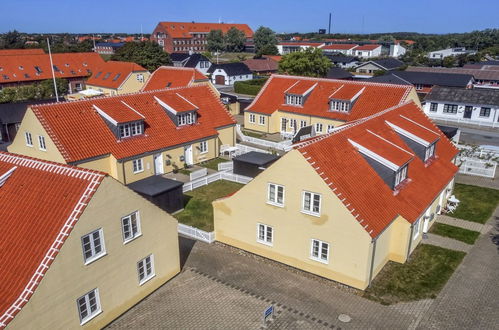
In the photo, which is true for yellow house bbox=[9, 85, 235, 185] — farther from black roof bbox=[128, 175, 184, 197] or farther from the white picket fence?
the white picket fence

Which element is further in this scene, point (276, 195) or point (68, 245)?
point (276, 195)

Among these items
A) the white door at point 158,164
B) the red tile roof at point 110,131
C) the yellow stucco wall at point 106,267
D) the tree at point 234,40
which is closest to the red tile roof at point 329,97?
the red tile roof at point 110,131

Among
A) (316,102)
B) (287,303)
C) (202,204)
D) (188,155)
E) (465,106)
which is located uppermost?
(316,102)

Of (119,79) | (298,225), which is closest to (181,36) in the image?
(119,79)

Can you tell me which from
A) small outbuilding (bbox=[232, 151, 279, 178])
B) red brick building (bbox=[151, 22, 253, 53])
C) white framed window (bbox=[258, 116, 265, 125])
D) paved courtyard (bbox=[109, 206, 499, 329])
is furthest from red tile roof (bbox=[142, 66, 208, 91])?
red brick building (bbox=[151, 22, 253, 53])

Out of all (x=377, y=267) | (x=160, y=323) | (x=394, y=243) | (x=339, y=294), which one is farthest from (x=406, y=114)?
(x=160, y=323)

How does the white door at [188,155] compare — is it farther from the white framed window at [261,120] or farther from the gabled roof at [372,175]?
the gabled roof at [372,175]

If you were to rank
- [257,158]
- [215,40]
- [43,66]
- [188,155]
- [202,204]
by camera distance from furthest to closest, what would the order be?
[215,40]
[43,66]
[188,155]
[257,158]
[202,204]

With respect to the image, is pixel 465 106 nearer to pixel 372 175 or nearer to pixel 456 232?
pixel 456 232
